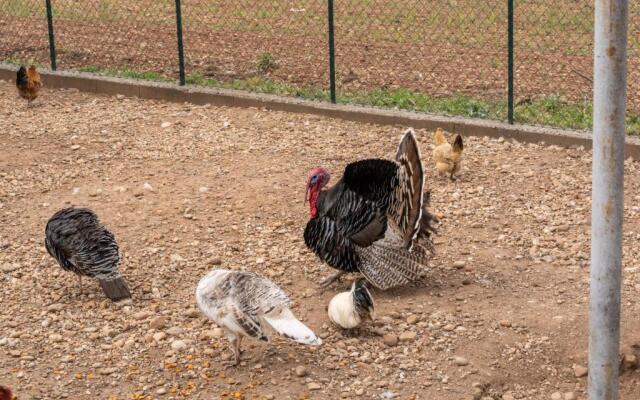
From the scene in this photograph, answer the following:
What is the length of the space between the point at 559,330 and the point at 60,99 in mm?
7544

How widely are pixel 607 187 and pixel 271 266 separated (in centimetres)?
401

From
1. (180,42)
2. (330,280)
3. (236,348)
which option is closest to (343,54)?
(180,42)

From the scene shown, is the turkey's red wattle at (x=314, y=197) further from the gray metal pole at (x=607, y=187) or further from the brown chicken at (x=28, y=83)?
the brown chicken at (x=28, y=83)

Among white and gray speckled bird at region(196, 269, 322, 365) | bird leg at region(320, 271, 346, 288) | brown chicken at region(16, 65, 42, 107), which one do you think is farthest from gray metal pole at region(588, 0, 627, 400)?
brown chicken at region(16, 65, 42, 107)

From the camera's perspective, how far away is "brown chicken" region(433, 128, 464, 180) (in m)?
9.22

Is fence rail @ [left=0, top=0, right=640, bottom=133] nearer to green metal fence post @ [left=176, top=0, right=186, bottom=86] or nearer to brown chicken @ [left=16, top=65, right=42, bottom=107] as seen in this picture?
green metal fence post @ [left=176, top=0, right=186, bottom=86]

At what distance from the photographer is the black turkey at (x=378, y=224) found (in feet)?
23.9

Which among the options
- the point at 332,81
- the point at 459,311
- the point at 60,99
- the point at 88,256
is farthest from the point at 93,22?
the point at 459,311

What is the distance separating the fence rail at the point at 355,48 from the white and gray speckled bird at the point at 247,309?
15.9 feet

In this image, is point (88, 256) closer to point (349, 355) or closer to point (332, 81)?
point (349, 355)

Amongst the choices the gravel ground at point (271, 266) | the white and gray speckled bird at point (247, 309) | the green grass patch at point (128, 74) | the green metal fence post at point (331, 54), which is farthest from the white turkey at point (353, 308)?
the green grass patch at point (128, 74)

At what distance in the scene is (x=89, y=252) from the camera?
726 centimetres

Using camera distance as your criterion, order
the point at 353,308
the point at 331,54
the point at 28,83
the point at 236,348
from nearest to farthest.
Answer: the point at 236,348 → the point at 353,308 → the point at 331,54 → the point at 28,83

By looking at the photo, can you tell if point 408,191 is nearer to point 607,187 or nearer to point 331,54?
point 607,187
